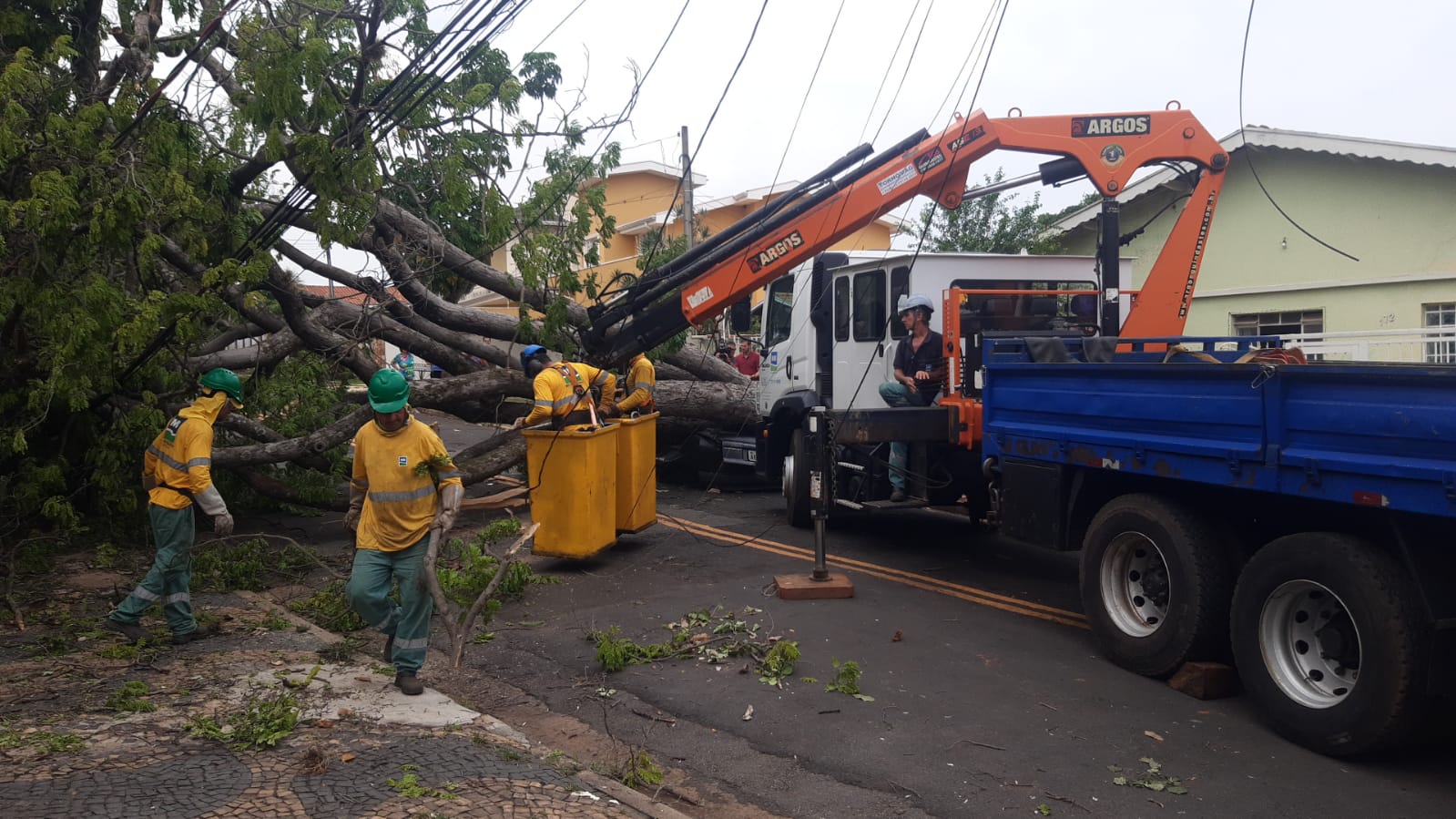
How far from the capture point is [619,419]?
31.1 ft

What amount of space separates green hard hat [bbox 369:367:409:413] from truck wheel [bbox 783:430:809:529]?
17.1 feet

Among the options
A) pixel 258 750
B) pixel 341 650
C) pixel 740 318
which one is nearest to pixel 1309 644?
pixel 258 750

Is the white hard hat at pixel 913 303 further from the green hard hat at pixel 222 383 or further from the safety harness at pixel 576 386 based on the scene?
the green hard hat at pixel 222 383

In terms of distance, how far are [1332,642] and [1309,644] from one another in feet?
0.41

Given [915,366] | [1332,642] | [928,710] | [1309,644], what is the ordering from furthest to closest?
[915,366] < [928,710] < [1309,644] < [1332,642]

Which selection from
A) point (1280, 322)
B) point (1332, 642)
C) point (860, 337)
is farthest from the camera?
point (1280, 322)

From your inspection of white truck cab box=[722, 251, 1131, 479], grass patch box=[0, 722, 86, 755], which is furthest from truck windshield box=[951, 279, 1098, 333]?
grass patch box=[0, 722, 86, 755]

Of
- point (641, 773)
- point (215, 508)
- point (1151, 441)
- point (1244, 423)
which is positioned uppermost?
point (1244, 423)

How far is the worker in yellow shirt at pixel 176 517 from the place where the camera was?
21.0 feet

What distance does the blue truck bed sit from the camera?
436cm

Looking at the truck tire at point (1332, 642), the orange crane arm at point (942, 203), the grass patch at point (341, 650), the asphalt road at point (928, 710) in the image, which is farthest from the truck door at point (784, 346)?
the truck tire at point (1332, 642)

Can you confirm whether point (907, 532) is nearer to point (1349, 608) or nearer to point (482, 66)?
point (1349, 608)

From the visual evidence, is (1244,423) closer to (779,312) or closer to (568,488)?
(568,488)

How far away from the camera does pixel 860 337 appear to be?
10078 mm
